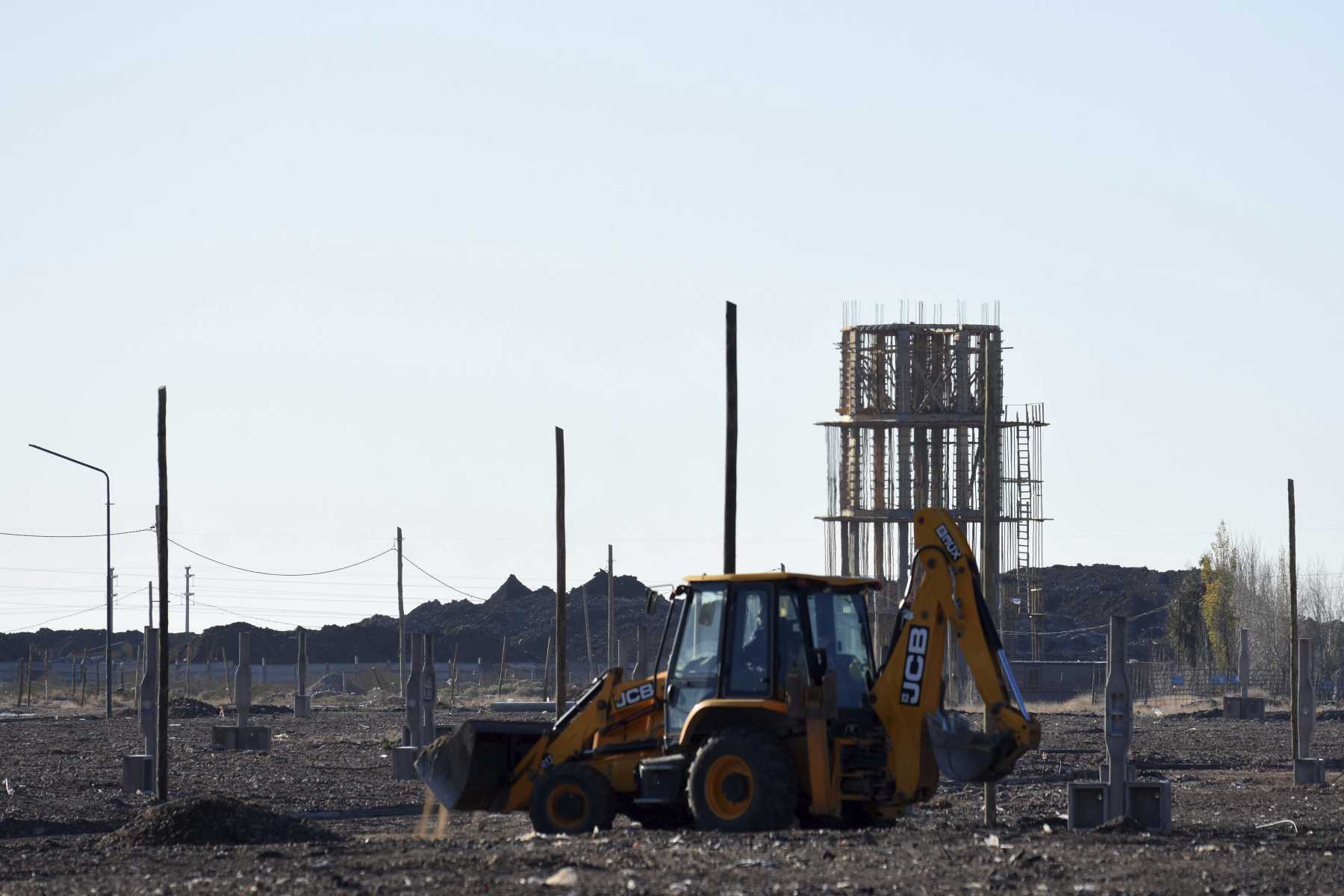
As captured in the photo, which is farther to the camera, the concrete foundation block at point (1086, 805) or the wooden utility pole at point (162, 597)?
the wooden utility pole at point (162, 597)

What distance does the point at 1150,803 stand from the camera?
21.9 m

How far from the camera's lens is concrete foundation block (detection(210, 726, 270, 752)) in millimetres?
41719

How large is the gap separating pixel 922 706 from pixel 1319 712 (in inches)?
1853

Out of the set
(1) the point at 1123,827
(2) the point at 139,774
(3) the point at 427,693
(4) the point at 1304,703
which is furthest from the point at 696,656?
(4) the point at 1304,703

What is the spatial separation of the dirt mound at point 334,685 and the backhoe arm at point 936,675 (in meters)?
70.8

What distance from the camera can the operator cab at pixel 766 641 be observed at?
19.9 meters

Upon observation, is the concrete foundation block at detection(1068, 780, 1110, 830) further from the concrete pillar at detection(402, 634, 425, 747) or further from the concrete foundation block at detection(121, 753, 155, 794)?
the concrete foundation block at detection(121, 753, 155, 794)

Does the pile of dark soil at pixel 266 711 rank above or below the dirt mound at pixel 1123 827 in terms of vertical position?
below

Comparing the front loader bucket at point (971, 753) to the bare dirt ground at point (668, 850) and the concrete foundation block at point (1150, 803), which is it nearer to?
the bare dirt ground at point (668, 850)

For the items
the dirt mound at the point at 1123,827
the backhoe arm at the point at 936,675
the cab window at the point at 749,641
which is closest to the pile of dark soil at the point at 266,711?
the dirt mound at the point at 1123,827

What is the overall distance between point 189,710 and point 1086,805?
4502cm

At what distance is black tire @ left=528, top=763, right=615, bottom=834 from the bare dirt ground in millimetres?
502

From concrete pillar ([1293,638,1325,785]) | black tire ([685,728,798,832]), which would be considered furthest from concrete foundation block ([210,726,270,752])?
black tire ([685,728,798,832])

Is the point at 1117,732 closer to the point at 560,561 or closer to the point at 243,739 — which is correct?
the point at 560,561
